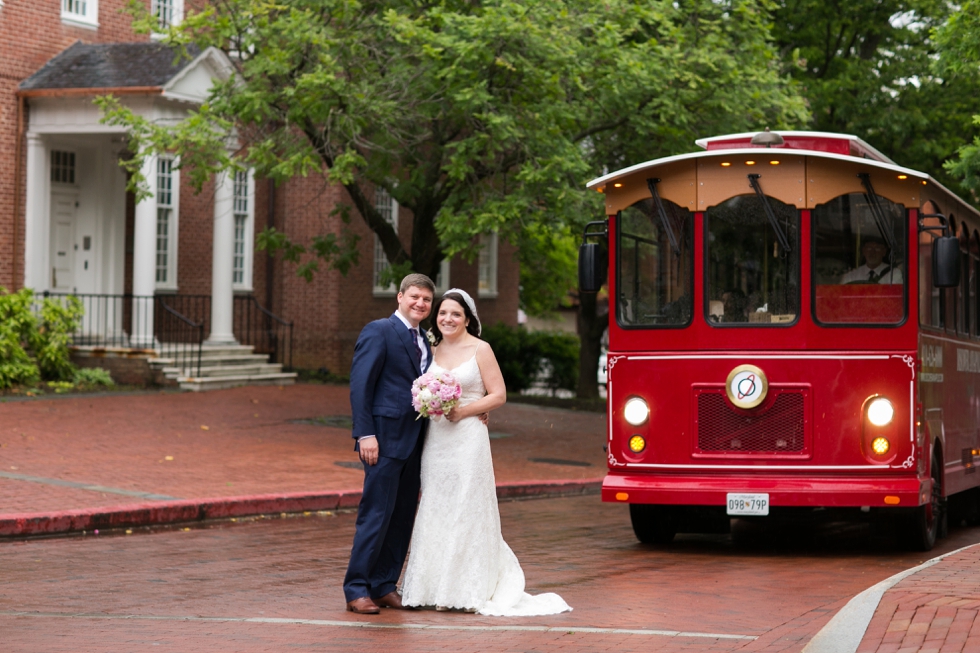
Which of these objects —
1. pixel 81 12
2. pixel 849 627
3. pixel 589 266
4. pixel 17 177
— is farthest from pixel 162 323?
pixel 849 627

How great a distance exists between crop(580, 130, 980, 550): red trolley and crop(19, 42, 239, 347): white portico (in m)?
12.3

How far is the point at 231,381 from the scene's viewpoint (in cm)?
2389

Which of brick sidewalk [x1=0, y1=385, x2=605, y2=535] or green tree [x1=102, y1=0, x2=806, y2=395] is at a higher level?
green tree [x1=102, y1=0, x2=806, y2=395]

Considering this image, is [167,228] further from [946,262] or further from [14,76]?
[946,262]

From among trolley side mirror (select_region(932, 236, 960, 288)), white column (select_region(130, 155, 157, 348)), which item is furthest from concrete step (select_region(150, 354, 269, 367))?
trolley side mirror (select_region(932, 236, 960, 288))

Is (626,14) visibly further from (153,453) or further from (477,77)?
(153,453)

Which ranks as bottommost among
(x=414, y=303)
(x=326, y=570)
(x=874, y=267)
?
(x=326, y=570)

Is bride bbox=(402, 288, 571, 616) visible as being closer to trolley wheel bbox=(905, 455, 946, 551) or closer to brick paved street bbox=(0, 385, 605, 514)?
trolley wheel bbox=(905, 455, 946, 551)

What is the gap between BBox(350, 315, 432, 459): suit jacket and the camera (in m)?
7.58

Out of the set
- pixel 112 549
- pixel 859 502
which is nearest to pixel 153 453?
pixel 112 549

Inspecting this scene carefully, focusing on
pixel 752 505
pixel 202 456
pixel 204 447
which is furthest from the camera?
pixel 204 447

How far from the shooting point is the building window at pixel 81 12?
23872 mm

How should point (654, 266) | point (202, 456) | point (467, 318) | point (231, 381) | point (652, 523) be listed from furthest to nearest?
1. point (231, 381)
2. point (202, 456)
3. point (652, 523)
4. point (654, 266)
5. point (467, 318)

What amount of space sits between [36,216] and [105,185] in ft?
5.46
